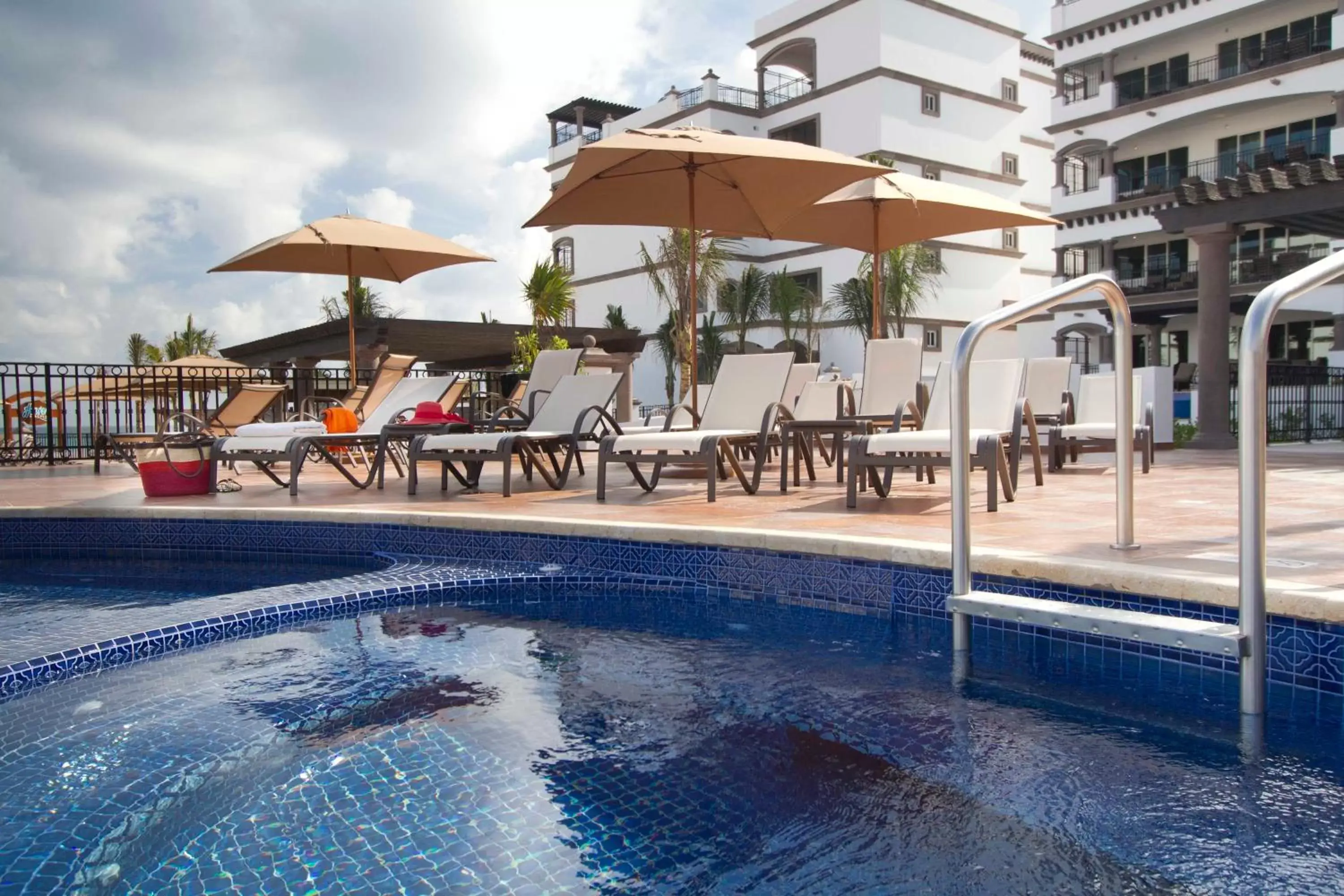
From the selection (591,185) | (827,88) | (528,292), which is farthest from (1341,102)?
(591,185)

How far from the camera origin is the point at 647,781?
7.66 ft

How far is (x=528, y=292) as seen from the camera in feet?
70.7

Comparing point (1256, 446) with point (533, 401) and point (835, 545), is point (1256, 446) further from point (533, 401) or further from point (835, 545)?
point (533, 401)

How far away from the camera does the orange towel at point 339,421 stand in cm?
777

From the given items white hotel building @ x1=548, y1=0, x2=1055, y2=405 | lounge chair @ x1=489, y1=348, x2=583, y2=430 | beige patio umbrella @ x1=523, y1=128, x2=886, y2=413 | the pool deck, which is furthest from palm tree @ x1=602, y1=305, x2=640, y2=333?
the pool deck

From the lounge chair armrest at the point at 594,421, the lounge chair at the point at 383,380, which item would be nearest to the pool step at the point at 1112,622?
the lounge chair armrest at the point at 594,421

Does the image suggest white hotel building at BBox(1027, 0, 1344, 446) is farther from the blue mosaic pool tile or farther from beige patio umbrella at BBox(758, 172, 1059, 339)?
the blue mosaic pool tile

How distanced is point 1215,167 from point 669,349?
1816 centimetres

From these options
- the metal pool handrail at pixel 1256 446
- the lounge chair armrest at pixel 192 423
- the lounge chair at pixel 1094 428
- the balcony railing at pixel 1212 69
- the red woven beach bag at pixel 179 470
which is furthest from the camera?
the balcony railing at pixel 1212 69

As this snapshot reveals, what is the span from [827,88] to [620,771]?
114ft

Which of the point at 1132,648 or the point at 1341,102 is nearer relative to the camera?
the point at 1132,648

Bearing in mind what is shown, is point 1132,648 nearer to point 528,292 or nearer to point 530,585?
point 530,585

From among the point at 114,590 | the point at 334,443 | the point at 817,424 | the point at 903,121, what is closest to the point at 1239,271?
the point at 903,121

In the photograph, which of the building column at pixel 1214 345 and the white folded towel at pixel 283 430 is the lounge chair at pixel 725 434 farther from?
the building column at pixel 1214 345
